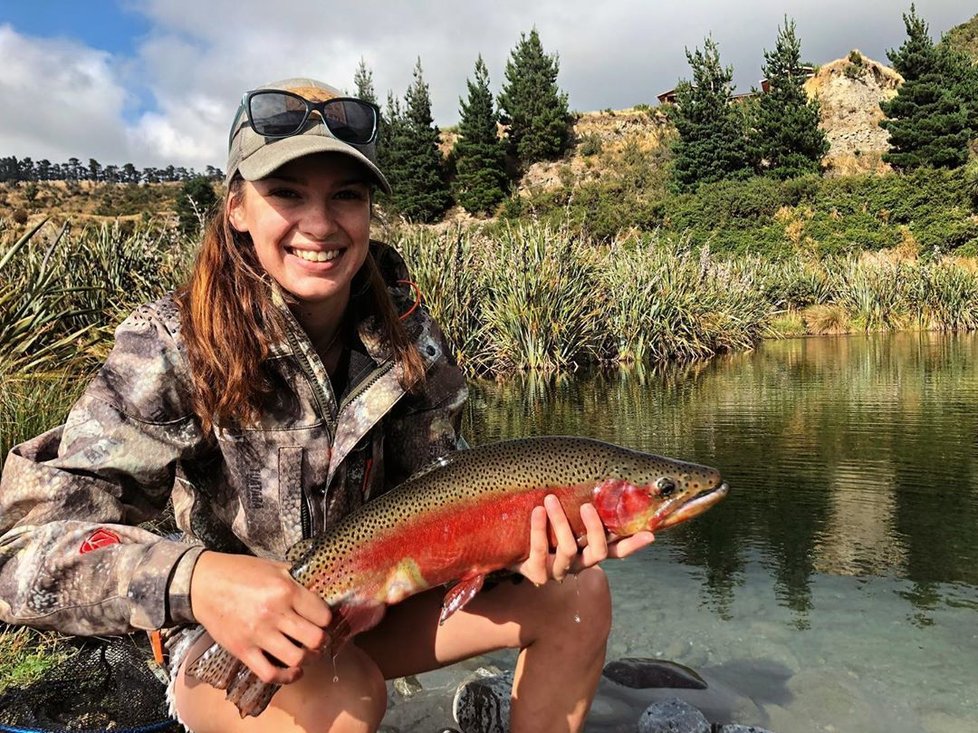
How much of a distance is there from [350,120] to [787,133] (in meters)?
46.7

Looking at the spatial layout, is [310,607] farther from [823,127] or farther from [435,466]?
[823,127]

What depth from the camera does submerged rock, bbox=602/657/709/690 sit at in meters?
3.06

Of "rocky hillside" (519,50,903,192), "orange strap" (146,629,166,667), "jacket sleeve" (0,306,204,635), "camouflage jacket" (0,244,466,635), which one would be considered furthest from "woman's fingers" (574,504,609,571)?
"rocky hillside" (519,50,903,192)

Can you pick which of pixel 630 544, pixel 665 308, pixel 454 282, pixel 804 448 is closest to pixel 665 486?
pixel 630 544

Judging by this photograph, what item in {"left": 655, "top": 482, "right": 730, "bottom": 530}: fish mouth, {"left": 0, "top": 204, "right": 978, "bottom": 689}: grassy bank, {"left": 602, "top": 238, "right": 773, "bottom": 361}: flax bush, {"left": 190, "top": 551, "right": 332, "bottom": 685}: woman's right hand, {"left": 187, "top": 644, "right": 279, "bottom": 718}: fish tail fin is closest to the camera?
{"left": 190, "top": 551, "right": 332, "bottom": 685}: woman's right hand

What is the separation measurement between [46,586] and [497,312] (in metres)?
11.3

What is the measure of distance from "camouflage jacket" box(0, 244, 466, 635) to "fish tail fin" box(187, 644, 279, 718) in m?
0.13

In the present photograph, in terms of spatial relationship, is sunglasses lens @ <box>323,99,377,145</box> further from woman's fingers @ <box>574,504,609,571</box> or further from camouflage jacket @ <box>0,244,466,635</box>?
woman's fingers @ <box>574,504,609,571</box>

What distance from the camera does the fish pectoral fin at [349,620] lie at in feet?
6.24

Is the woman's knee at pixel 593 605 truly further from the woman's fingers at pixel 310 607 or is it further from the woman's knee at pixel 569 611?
the woman's fingers at pixel 310 607

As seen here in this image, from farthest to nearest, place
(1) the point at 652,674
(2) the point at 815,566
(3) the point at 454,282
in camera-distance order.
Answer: (3) the point at 454,282
(2) the point at 815,566
(1) the point at 652,674

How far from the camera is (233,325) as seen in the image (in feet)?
6.93

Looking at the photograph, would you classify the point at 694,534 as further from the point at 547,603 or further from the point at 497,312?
the point at 497,312

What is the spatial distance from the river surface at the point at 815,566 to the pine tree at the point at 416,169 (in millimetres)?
46161
